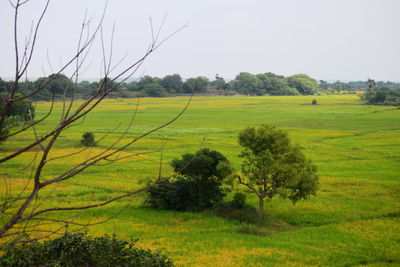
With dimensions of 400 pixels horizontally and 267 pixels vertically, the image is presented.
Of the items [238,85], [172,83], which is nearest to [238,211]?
[172,83]

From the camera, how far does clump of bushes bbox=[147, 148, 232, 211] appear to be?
711 inches

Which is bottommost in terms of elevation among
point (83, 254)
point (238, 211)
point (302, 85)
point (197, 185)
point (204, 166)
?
point (238, 211)

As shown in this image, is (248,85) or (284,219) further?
(248,85)

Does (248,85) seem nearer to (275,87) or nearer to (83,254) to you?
(275,87)

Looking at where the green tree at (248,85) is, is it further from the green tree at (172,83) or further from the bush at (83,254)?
the bush at (83,254)

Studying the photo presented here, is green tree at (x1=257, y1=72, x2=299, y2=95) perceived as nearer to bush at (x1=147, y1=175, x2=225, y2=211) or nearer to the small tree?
bush at (x1=147, y1=175, x2=225, y2=211)

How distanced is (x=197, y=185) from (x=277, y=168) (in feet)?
13.8

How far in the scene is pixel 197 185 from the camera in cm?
1845

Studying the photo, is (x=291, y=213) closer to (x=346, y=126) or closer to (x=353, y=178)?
(x=353, y=178)

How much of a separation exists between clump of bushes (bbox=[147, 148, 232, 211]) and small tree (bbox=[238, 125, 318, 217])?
1526 millimetres

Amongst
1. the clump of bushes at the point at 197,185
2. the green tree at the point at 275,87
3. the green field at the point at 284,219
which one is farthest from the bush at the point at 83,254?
the green tree at the point at 275,87

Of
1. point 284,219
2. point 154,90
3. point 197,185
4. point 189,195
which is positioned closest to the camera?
point 284,219

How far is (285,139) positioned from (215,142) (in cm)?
2421

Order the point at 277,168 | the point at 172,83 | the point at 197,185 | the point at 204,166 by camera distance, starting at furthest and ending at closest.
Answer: the point at 172,83, the point at 197,185, the point at 204,166, the point at 277,168
